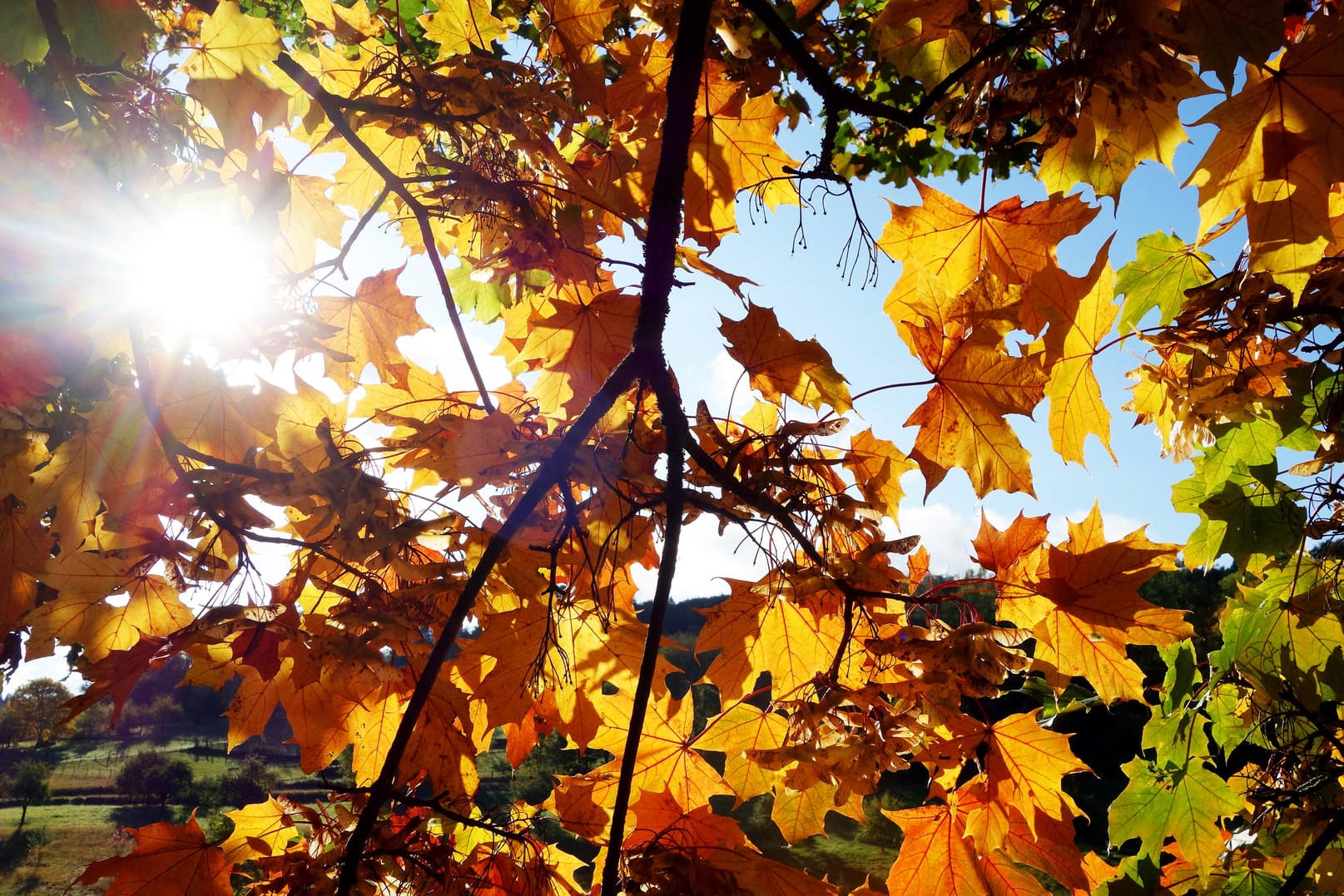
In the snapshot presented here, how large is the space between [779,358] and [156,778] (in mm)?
21467

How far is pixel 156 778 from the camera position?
1741 cm

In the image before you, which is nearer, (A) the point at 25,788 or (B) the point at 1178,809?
(B) the point at 1178,809

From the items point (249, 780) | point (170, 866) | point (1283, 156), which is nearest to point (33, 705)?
point (249, 780)

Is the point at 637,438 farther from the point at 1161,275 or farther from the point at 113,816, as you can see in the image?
the point at 113,816

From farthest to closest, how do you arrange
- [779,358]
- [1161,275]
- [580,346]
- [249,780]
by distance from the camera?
[249,780] < [1161,275] < [580,346] < [779,358]

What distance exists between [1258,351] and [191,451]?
7.14 ft

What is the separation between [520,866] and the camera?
165 centimetres

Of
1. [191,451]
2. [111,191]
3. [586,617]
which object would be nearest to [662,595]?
[586,617]

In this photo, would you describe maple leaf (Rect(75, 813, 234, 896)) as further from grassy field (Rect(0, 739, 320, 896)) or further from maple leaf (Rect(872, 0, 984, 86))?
grassy field (Rect(0, 739, 320, 896))

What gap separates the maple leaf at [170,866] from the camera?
156 centimetres

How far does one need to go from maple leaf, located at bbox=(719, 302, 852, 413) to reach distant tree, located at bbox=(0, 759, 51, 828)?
23.0 m

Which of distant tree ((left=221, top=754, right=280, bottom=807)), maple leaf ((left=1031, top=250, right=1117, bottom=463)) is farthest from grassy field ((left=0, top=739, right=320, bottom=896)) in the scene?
maple leaf ((left=1031, top=250, right=1117, bottom=463))

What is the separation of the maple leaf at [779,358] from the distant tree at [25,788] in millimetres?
22999

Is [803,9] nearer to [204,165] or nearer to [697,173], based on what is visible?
[697,173]
